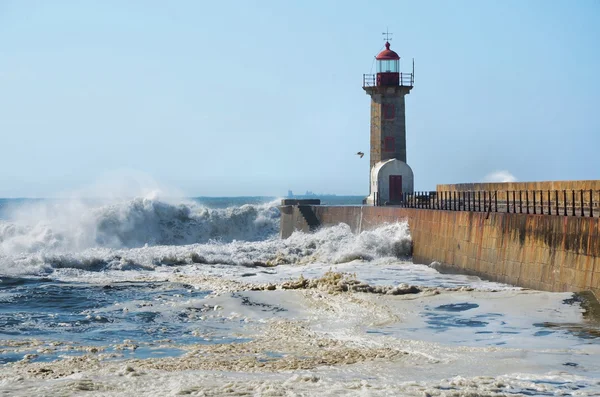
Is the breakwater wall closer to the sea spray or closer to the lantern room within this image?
the sea spray

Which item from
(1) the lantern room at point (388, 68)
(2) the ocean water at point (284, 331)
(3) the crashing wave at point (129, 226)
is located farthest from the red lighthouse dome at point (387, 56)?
(3) the crashing wave at point (129, 226)

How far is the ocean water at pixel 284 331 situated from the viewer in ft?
23.1

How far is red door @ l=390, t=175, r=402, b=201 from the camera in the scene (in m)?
26.2

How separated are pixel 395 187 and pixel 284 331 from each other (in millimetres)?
16738

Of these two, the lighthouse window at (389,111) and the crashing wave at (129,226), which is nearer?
the crashing wave at (129,226)

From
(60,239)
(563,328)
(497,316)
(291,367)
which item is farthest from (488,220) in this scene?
(60,239)

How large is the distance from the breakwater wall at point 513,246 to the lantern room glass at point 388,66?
24.0 feet

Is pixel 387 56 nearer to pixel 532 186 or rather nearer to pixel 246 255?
pixel 246 255

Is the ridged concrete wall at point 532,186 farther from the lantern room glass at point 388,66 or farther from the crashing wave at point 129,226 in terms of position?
the crashing wave at point 129,226

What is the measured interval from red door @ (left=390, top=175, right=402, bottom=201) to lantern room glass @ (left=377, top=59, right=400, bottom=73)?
368 centimetres

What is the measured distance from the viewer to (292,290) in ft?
45.6

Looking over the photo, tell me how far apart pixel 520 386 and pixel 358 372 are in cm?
149

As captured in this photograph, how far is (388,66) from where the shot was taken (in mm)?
27172

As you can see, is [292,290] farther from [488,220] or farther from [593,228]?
[593,228]
